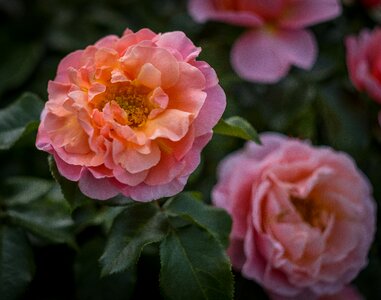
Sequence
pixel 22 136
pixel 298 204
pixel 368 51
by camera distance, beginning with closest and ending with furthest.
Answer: pixel 22 136
pixel 298 204
pixel 368 51

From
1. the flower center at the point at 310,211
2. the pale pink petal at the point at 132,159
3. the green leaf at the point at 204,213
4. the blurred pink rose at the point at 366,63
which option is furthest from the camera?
the blurred pink rose at the point at 366,63

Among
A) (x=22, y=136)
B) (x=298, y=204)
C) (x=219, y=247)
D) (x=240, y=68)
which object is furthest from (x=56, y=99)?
(x=240, y=68)

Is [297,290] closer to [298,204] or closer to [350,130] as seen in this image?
[298,204]

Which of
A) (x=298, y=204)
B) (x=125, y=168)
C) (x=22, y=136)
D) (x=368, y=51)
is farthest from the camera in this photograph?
(x=368, y=51)

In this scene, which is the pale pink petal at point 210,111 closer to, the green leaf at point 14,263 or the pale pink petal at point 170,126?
the pale pink petal at point 170,126

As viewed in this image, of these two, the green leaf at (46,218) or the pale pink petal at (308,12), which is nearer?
the green leaf at (46,218)

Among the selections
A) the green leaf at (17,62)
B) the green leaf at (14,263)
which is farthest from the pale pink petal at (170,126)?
the green leaf at (17,62)

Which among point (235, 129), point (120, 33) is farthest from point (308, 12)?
point (235, 129)
